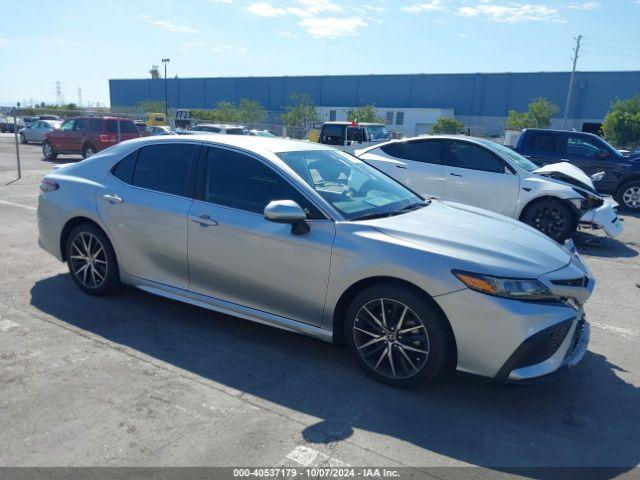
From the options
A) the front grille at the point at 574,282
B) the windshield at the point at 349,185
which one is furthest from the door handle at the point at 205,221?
the front grille at the point at 574,282

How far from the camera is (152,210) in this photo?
4406 millimetres

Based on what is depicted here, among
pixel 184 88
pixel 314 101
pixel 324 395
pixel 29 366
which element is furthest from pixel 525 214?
pixel 184 88

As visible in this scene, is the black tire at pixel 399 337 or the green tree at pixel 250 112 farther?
the green tree at pixel 250 112

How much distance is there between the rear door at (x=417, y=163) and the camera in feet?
29.1

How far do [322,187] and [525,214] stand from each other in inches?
213

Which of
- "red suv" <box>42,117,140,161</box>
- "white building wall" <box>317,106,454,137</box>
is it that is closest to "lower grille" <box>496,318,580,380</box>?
"red suv" <box>42,117,140,161</box>

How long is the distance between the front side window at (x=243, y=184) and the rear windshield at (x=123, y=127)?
52.5 feet

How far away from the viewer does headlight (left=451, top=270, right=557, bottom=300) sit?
319 centimetres

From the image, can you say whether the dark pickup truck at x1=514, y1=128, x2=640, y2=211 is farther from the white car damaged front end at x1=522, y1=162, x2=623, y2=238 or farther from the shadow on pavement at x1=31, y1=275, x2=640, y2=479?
the shadow on pavement at x1=31, y1=275, x2=640, y2=479

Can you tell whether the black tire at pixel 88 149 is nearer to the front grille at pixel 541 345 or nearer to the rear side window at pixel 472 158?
the rear side window at pixel 472 158

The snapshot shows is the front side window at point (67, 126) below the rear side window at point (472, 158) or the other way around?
below

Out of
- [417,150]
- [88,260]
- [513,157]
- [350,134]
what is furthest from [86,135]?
[88,260]

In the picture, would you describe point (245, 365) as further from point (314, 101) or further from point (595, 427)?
point (314, 101)

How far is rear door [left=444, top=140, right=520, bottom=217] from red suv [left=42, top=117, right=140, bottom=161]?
13.3m
